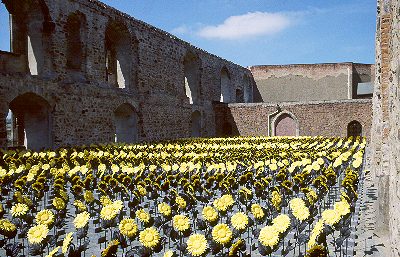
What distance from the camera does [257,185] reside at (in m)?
6.61

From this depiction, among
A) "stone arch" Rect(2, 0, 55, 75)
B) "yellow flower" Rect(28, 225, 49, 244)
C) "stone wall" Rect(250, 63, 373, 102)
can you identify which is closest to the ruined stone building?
"stone arch" Rect(2, 0, 55, 75)

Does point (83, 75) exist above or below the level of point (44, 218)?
above

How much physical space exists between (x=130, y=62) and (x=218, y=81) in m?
11.0

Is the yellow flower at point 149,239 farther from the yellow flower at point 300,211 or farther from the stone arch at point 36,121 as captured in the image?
the stone arch at point 36,121

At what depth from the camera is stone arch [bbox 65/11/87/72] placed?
55.3 ft

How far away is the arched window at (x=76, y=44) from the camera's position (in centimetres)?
1686

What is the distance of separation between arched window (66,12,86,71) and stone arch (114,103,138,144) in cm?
374

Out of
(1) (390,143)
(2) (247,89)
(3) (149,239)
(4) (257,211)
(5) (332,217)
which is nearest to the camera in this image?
(3) (149,239)

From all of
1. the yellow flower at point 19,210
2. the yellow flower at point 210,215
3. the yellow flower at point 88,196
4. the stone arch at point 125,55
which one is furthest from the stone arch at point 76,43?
the yellow flower at point 210,215

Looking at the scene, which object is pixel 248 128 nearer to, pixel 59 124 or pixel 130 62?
pixel 130 62

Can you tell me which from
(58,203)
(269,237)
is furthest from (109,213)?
(269,237)

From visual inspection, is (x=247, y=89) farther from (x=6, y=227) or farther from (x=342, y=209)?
(x=6, y=227)

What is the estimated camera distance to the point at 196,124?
1081 inches

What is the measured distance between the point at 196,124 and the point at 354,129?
1089 cm
